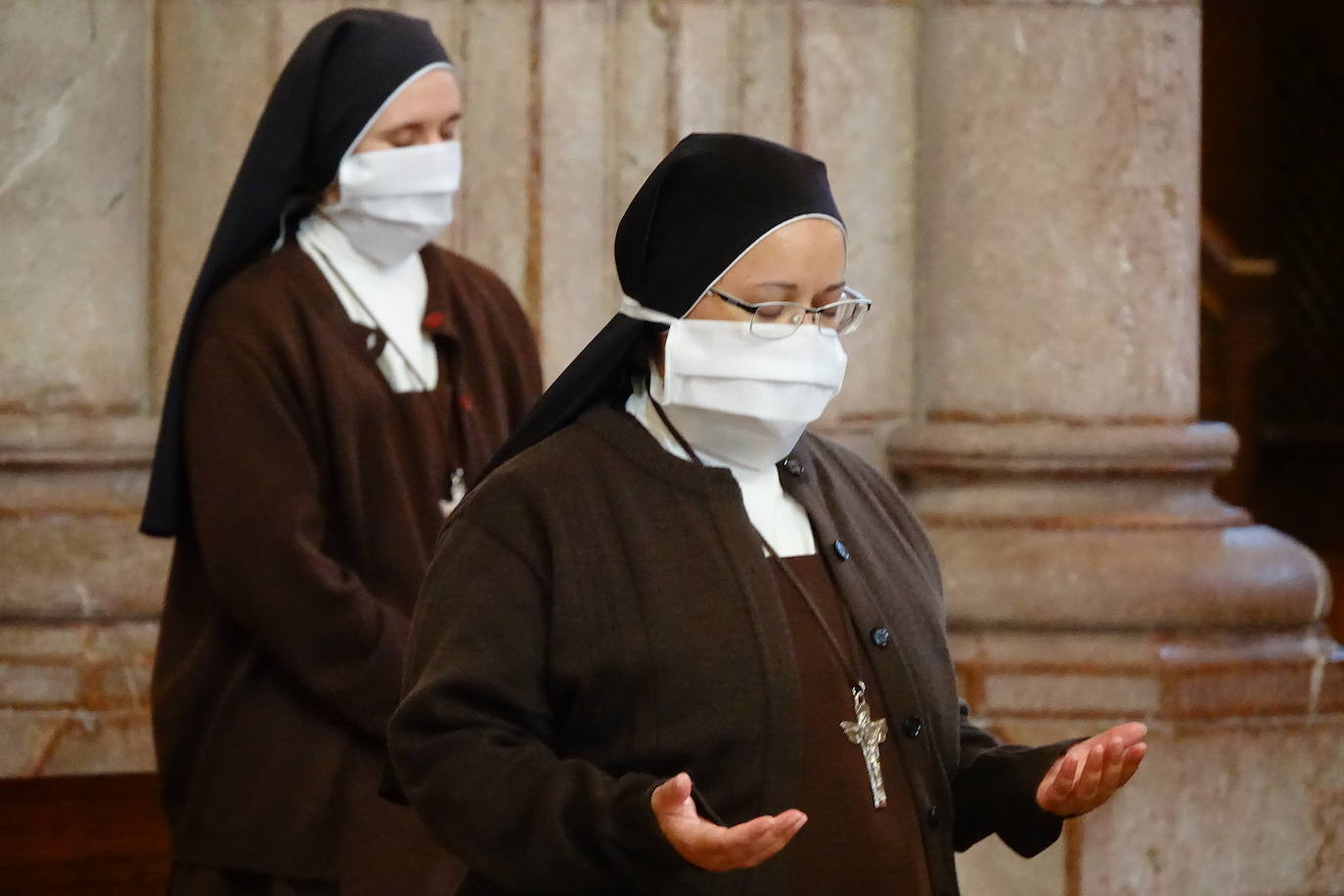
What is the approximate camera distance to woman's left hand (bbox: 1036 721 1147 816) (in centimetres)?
199

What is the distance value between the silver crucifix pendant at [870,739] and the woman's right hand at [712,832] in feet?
0.99

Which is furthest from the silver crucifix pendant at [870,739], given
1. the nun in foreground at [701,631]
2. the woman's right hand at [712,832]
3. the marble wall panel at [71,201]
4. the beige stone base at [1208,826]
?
the marble wall panel at [71,201]

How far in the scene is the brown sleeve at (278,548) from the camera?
2789mm

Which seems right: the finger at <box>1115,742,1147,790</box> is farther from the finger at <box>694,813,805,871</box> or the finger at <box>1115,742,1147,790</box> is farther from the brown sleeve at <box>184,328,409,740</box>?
the brown sleeve at <box>184,328,409,740</box>

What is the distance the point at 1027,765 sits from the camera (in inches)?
83.4

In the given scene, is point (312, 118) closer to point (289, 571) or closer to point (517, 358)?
point (517, 358)

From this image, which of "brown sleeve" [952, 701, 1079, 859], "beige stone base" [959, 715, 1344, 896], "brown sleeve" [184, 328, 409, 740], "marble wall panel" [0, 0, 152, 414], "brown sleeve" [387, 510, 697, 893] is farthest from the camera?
"marble wall panel" [0, 0, 152, 414]

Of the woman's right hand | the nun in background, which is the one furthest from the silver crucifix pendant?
the nun in background

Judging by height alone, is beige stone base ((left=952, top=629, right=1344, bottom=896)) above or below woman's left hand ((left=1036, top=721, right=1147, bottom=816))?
below

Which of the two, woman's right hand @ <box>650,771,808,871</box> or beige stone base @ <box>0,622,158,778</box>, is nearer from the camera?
woman's right hand @ <box>650,771,808,871</box>

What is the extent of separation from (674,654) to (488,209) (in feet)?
7.92

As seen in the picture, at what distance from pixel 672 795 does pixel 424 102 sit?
5.78ft

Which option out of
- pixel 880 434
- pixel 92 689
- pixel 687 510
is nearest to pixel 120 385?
pixel 92 689

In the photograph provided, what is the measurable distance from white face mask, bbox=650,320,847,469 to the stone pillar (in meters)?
1.95
